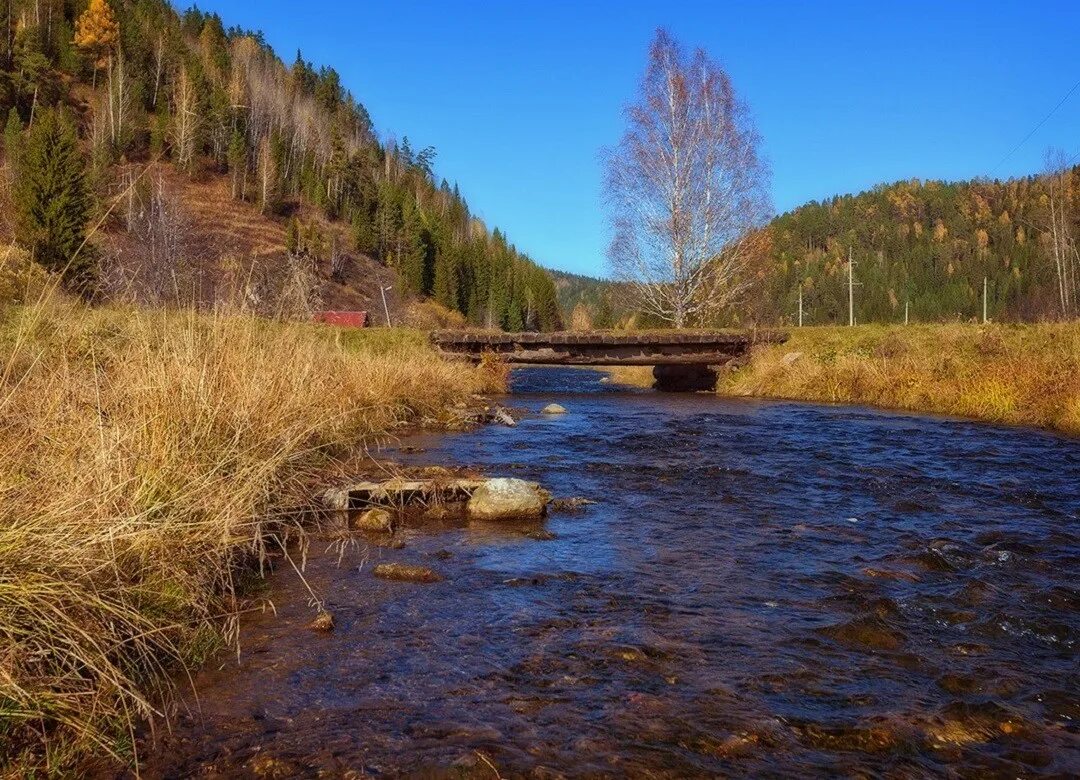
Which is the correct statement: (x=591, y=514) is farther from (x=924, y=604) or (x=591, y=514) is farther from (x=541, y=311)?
(x=541, y=311)

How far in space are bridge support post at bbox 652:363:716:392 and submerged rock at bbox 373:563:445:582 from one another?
17.0 metres

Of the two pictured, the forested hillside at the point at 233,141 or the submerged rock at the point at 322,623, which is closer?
the submerged rock at the point at 322,623

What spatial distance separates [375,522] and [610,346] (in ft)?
50.1

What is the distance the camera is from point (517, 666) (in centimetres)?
297

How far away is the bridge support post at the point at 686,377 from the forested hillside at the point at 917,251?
61912mm

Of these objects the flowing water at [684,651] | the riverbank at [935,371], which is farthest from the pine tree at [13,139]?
the flowing water at [684,651]

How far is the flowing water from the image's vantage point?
235 centimetres

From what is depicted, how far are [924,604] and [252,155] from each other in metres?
82.1

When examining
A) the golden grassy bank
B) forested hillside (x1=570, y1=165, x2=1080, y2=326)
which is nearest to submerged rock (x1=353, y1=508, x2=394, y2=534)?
the golden grassy bank

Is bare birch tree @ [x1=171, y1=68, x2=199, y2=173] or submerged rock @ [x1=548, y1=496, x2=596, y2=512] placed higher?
bare birch tree @ [x1=171, y1=68, x2=199, y2=173]

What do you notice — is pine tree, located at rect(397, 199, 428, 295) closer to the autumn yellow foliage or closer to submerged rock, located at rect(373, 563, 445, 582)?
the autumn yellow foliage

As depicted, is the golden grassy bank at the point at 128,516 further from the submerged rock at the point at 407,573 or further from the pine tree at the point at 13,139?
the pine tree at the point at 13,139

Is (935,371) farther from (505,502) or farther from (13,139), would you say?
(13,139)

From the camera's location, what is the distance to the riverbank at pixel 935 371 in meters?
11.2
